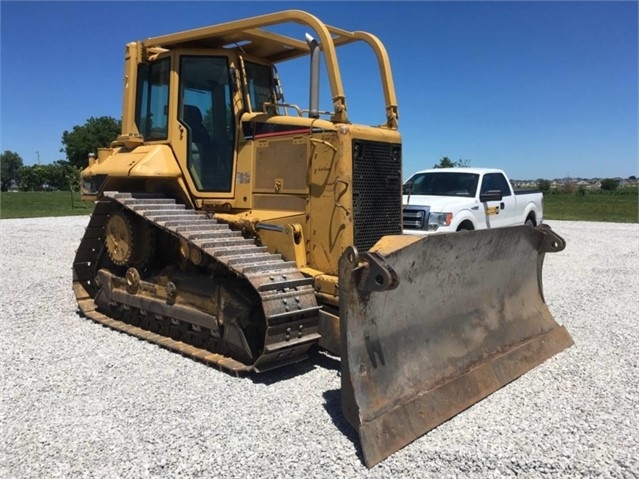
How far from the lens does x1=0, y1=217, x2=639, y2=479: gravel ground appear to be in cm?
337

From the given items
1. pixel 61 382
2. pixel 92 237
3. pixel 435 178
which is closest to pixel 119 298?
pixel 92 237

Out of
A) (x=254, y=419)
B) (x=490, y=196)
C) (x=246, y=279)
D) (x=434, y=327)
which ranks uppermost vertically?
(x=490, y=196)

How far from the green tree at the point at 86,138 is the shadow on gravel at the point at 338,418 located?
62594mm

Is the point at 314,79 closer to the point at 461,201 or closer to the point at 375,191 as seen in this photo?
the point at 375,191

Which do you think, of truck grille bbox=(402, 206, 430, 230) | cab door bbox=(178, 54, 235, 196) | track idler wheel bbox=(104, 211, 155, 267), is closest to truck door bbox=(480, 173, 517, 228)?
truck grille bbox=(402, 206, 430, 230)

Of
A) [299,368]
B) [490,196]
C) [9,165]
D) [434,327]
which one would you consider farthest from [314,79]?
[9,165]

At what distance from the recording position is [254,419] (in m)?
3.99

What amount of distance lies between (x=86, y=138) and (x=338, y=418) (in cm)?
6642

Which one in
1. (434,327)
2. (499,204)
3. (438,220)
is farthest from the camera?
(499,204)

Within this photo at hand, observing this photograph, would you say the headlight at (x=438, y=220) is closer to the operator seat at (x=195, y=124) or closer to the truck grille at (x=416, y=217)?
the truck grille at (x=416, y=217)

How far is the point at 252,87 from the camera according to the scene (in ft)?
20.8

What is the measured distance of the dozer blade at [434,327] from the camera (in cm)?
372

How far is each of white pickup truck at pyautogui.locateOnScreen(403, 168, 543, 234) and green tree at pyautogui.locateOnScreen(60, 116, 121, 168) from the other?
56.7 meters

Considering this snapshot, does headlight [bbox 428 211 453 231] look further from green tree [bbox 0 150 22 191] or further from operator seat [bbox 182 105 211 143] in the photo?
green tree [bbox 0 150 22 191]
